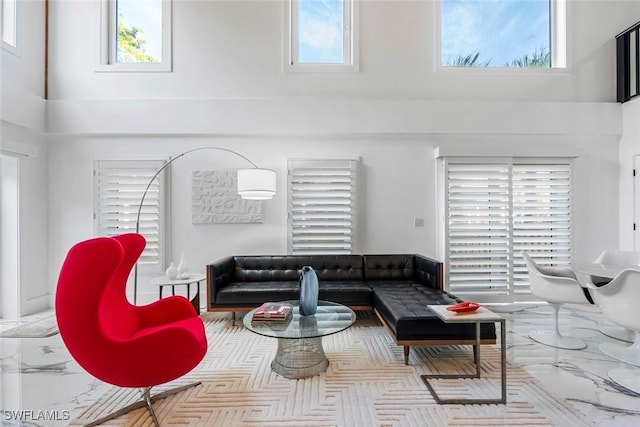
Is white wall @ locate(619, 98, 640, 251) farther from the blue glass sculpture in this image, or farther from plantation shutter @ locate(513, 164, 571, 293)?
the blue glass sculpture

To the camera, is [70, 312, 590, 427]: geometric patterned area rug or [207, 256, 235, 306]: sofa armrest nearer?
[70, 312, 590, 427]: geometric patterned area rug

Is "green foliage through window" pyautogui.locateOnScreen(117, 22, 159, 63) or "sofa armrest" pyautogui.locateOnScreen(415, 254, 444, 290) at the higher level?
"green foliage through window" pyautogui.locateOnScreen(117, 22, 159, 63)

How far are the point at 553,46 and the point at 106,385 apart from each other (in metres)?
6.79

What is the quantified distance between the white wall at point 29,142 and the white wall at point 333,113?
0.13 metres

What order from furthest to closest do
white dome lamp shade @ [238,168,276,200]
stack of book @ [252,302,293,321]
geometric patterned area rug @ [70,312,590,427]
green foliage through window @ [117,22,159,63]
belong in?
green foliage through window @ [117,22,159,63], white dome lamp shade @ [238,168,276,200], stack of book @ [252,302,293,321], geometric patterned area rug @ [70,312,590,427]

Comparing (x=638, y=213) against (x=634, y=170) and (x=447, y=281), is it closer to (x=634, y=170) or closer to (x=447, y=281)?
(x=634, y=170)

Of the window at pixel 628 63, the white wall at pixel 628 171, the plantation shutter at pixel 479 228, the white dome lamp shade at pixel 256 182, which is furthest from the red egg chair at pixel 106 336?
the window at pixel 628 63

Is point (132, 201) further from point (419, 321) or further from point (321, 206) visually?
point (419, 321)

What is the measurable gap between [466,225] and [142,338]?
161 inches

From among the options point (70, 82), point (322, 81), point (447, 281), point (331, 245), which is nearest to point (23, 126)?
point (70, 82)

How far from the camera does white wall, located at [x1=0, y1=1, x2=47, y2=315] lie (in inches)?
158

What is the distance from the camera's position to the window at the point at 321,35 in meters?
4.60

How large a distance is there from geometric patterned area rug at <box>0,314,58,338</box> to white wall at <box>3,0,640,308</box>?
85 centimetres

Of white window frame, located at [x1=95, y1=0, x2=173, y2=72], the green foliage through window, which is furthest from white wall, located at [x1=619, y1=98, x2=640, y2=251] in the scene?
the green foliage through window
